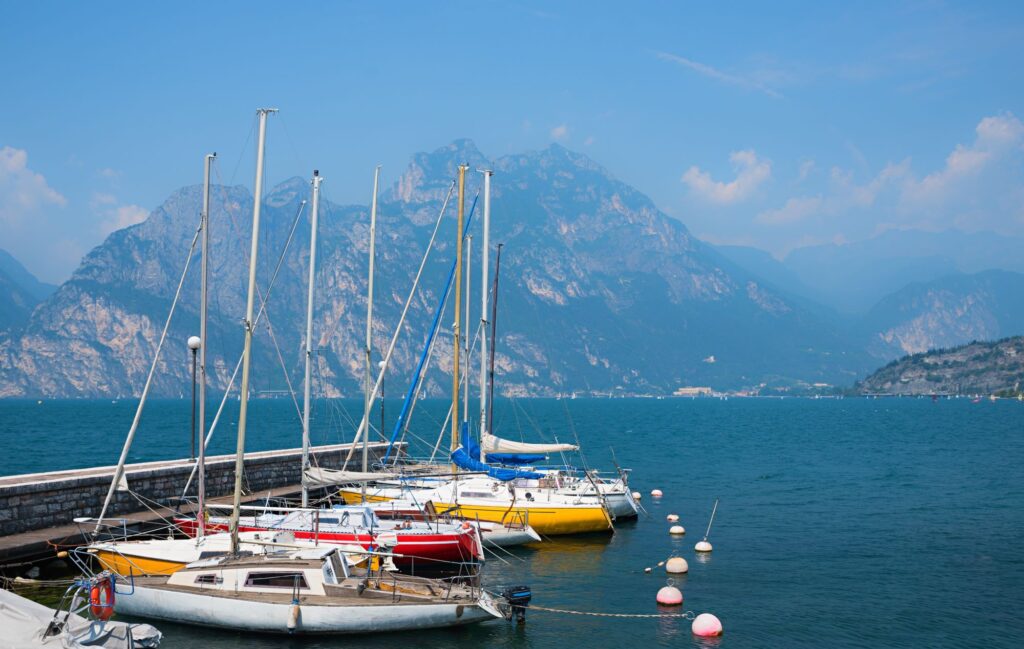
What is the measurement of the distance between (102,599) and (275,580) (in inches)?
191

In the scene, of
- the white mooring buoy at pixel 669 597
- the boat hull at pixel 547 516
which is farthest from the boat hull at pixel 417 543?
the boat hull at pixel 547 516

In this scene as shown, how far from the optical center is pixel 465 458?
1988 inches

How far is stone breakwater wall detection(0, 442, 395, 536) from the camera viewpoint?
33.6m

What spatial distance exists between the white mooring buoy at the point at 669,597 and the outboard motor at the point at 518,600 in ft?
19.5

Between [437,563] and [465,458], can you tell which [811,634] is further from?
[465,458]

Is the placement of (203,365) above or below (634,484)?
above

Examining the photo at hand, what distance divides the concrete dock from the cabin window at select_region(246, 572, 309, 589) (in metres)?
9.10

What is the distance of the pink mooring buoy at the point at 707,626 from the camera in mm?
28703

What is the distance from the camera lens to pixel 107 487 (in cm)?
3769

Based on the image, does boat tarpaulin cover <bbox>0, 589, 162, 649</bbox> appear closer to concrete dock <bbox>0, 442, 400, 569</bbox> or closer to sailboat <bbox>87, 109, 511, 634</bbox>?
sailboat <bbox>87, 109, 511, 634</bbox>

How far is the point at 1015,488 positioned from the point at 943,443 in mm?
53263

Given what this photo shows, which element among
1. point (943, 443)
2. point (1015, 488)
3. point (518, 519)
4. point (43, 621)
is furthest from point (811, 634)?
point (943, 443)

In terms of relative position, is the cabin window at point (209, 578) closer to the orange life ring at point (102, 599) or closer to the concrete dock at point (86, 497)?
the orange life ring at point (102, 599)

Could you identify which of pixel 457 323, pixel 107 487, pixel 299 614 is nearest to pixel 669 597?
pixel 299 614
